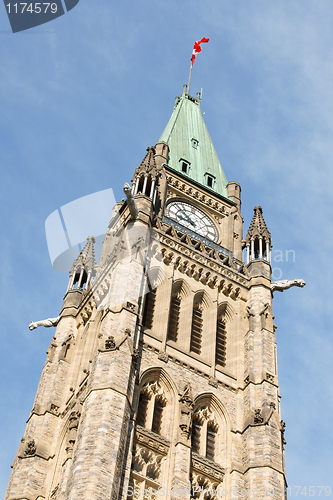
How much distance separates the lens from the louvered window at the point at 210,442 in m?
30.3

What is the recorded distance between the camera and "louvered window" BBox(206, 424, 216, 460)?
30.3 m

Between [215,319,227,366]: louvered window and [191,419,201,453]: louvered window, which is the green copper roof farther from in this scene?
[191,419,201,453]: louvered window

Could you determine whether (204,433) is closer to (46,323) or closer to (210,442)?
(210,442)

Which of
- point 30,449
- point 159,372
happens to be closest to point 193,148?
point 159,372

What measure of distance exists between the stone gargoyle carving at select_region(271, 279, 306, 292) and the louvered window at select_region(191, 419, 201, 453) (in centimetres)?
1012

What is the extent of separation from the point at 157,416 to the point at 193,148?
85.6ft

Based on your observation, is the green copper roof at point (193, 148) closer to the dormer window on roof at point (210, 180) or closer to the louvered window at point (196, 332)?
the dormer window on roof at point (210, 180)

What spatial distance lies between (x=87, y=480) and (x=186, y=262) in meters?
15.5

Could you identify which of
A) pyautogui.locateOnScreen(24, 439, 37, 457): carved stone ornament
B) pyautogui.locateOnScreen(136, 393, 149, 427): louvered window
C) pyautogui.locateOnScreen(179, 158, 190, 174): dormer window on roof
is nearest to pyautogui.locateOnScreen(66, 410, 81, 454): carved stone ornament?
pyautogui.locateOnScreen(136, 393, 149, 427): louvered window

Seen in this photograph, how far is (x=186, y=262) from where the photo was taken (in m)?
37.8

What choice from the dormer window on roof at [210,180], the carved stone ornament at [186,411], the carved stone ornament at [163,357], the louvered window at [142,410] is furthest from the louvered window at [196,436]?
the dormer window on roof at [210,180]

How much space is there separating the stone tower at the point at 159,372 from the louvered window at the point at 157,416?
0.04 meters

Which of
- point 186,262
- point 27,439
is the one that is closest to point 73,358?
point 27,439

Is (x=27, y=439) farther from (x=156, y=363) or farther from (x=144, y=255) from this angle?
(x=144, y=255)
